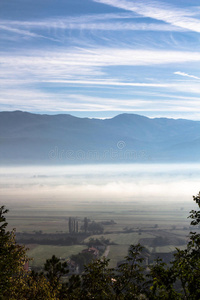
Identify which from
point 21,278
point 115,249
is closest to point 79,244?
point 115,249

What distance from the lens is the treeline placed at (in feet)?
42.1

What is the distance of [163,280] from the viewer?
1292 cm

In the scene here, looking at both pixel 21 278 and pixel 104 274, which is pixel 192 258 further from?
pixel 21 278

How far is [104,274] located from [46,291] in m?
3.99

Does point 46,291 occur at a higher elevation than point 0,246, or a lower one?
lower

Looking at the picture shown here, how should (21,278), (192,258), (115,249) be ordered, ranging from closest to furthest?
(192,258)
(21,278)
(115,249)

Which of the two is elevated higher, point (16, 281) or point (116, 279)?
point (116, 279)

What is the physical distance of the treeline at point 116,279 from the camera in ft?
42.1

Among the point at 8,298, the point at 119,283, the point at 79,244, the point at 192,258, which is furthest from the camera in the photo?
the point at 79,244

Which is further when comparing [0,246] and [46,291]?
[0,246]

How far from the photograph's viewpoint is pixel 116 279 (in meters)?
15.2

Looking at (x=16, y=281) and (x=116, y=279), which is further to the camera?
(x=16, y=281)

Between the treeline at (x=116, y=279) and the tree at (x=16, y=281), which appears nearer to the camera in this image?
the treeline at (x=116, y=279)

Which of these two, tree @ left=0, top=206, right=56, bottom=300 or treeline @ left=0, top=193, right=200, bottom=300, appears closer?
treeline @ left=0, top=193, right=200, bottom=300
